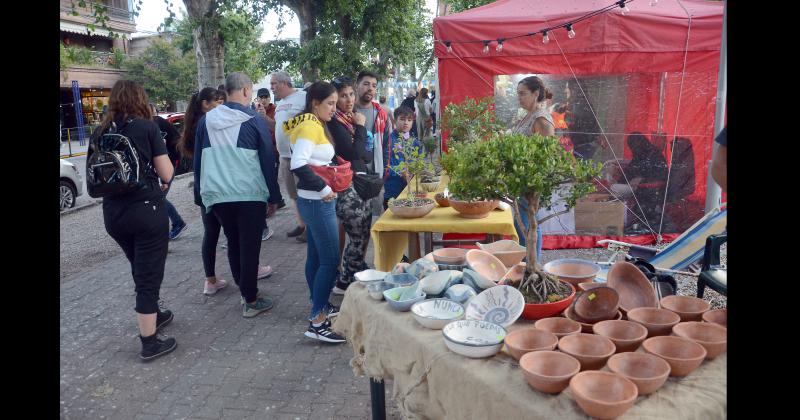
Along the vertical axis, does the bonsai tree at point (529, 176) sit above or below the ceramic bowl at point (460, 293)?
above

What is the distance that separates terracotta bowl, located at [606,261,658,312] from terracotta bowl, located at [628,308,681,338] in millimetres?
153

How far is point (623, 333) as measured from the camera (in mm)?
1799

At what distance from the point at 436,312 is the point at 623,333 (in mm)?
679

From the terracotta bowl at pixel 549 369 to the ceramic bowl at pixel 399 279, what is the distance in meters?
0.83

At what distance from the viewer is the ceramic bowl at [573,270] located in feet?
7.63

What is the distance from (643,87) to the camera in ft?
18.2

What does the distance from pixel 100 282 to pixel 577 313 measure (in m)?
4.93

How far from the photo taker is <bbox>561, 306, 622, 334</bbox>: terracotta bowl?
1.91 meters

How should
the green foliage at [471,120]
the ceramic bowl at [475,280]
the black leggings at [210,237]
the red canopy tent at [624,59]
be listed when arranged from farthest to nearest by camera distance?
the red canopy tent at [624,59] < the green foliage at [471,120] < the black leggings at [210,237] < the ceramic bowl at [475,280]

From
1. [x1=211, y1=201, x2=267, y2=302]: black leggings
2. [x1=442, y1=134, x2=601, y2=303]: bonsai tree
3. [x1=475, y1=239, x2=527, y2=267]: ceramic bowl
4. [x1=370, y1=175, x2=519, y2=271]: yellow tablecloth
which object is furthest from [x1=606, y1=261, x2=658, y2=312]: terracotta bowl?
[x1=211, y1=201, x2=267, y2=302]: black leggings

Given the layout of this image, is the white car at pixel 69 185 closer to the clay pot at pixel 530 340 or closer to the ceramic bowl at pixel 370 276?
the ceramic bowl at pixel 370 276

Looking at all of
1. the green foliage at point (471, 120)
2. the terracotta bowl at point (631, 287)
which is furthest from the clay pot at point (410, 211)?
the terracotta bowl at point (631, 287)

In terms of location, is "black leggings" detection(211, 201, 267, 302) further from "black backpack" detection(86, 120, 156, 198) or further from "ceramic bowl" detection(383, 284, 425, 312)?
"ceramic bowl" detection(383, 284, 425, 312)
